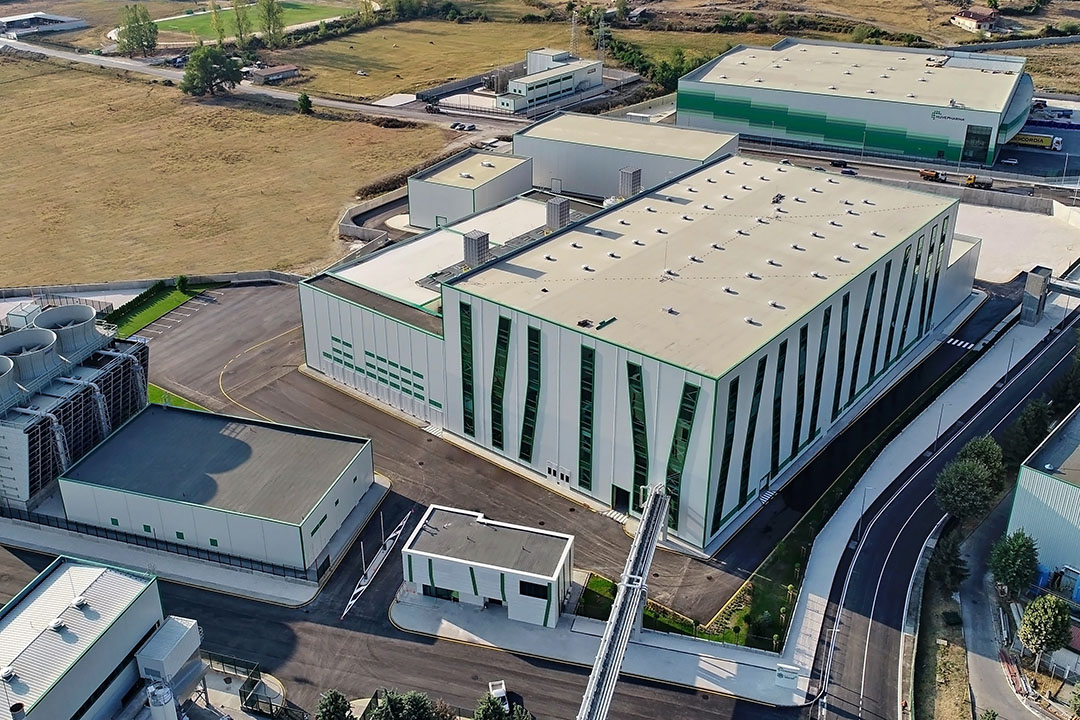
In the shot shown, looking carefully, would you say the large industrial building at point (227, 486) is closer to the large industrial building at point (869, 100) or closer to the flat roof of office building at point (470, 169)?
the flat roof of office building at point (470, 169)

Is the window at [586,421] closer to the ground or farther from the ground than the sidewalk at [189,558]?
farther from the ground

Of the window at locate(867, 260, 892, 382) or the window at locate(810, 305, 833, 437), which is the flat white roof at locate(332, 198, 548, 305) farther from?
the window at locate(867, 260, 892, 382)

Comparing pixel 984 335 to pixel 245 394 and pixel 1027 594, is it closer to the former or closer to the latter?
pixel 1027 594

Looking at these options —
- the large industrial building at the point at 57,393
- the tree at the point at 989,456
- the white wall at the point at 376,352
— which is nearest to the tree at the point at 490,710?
the white wall at the point at 376,352

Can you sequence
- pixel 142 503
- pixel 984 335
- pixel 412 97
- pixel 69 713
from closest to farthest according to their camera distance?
pixel 69 713
pixel 142 503
pixel 984 335
pixel 412 97

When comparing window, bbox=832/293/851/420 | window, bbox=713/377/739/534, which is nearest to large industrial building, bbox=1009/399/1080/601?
window, bbox=832/293/851/420

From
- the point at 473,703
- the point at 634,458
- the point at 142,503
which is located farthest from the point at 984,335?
the point at 142,503

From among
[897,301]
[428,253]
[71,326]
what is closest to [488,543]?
[71,326]

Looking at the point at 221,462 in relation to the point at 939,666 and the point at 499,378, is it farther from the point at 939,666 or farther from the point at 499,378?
the point at 939,666
